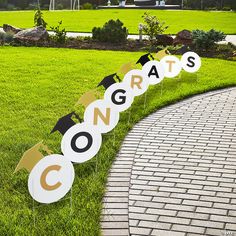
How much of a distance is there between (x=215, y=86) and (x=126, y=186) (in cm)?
607

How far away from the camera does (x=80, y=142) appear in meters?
5.51

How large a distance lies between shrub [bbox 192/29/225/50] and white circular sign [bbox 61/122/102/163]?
446 inches

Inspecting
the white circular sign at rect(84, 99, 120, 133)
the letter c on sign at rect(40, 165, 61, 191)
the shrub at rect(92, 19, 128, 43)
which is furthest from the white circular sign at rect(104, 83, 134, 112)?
the shrub at rect(92, 19, 128, 43)

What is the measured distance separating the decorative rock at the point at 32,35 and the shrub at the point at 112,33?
200 cm

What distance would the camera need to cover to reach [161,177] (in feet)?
20.0

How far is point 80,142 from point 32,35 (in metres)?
13.7

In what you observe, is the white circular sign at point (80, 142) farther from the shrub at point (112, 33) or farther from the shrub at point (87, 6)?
the shrub at point (87, 6)

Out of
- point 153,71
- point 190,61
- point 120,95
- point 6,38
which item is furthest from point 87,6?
point 120,95

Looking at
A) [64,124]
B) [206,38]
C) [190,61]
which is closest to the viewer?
[64,124]

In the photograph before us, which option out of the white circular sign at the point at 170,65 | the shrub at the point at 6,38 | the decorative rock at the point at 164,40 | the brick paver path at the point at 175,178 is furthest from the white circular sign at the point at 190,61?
the shrub at the point at 6,38

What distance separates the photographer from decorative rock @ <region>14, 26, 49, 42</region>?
60.6 feet

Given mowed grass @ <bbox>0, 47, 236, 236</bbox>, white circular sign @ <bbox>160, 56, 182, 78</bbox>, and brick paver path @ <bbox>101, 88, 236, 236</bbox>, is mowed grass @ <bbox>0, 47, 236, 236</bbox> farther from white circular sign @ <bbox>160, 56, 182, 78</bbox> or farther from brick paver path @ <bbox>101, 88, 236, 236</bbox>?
white circular sign @ <bbox>160, 56, 182, 78</bbox>

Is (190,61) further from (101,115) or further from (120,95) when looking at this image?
(101,115)

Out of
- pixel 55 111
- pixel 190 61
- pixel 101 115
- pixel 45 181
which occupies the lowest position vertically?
pixel 55 111
